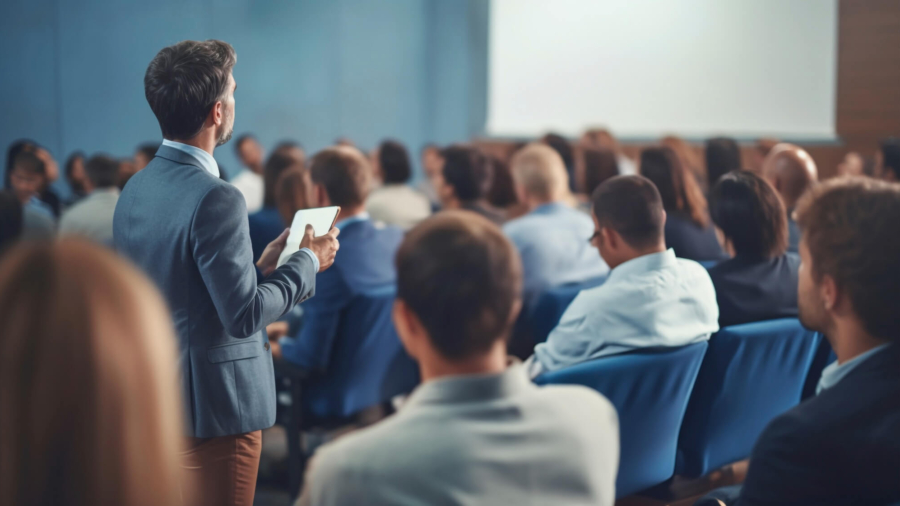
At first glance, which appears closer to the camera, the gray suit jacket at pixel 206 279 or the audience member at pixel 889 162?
the gray suit jacket at pixel 206 279

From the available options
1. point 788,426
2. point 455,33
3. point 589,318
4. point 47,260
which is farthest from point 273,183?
point 455,33

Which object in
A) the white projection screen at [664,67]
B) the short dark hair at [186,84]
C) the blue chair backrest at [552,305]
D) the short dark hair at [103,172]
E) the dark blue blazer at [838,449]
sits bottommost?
the blue chair backrest at [552,305]

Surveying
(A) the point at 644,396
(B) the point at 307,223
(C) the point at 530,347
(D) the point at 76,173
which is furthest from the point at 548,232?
(D) the point at 76,173

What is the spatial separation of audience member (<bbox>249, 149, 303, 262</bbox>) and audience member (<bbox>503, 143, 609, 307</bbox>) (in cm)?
121

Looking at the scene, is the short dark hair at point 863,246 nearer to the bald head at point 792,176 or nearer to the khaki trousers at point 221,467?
the khaki trousers at point 221,467

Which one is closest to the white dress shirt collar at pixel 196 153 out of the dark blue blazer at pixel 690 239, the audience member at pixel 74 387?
the audience member at pixel 74 387

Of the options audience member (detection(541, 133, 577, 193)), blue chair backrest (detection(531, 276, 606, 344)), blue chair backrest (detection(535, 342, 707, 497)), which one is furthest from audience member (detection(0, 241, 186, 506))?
audience member (detection(541, 133, 577, 193))

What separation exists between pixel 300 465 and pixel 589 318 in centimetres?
156

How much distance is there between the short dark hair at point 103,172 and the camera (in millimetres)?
4418

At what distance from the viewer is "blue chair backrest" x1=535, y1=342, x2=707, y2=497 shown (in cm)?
203

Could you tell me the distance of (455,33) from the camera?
10.7 metres

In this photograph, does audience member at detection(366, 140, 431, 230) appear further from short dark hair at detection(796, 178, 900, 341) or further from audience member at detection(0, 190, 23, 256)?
short dark hair at detection(796, 178, 900, 341)

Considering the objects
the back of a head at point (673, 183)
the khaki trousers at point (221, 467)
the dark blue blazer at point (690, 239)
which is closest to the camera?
the khaki trousers at point (221, 467)

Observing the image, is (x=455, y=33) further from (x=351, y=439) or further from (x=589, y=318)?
(x=351, y=439)
